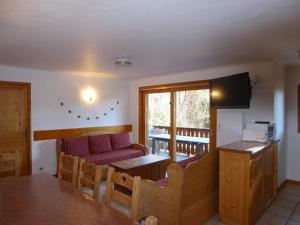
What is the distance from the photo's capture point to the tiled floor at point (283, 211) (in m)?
2.70

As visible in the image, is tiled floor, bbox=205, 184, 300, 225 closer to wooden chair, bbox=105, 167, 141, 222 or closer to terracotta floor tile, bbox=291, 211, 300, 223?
terracotta floor tile, bbox=291, 211, 300, 223

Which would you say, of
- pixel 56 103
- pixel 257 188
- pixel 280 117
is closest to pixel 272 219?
pixel 257 188

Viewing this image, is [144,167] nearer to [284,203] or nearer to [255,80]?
[284,203]

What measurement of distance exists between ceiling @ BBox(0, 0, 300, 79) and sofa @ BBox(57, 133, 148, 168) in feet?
5.49

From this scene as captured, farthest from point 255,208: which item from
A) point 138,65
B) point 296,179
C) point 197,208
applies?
point 138,65

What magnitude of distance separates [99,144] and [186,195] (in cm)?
279

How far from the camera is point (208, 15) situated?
1.80 m

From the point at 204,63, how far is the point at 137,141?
2.88m

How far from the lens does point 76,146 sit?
4.30m

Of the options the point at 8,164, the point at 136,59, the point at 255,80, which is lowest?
the point at 8,164

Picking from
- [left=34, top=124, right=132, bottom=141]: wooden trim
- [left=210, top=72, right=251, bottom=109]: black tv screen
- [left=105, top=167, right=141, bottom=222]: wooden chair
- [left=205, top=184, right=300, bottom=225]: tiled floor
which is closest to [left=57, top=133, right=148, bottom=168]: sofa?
[left=34, top=124, right=132, bottom=141]: wooden trim

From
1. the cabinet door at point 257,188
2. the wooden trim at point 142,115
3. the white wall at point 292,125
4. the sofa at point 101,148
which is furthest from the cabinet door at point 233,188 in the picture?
the wooden trim at point 142,115

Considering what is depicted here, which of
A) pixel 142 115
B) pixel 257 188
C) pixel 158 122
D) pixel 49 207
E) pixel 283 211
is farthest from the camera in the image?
pixel 142 115

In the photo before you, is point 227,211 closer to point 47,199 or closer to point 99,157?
point 47,199
